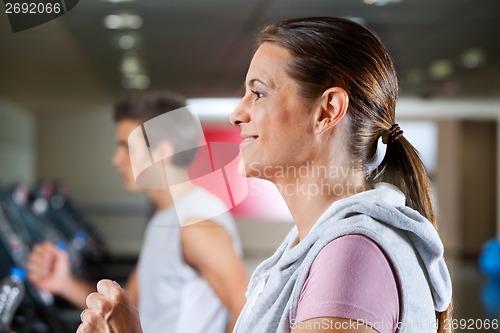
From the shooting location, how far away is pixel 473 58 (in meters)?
4.88

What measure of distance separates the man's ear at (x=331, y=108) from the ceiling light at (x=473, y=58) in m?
4.26

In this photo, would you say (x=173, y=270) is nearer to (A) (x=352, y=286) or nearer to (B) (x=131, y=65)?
(A) (x=352, y=286)

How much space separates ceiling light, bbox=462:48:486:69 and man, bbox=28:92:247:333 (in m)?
3.83

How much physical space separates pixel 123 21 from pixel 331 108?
305 centimetres

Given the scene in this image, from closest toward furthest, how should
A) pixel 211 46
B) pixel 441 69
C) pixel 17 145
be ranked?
pixel 211 46 < pixel 17 145 < pixel 441 69

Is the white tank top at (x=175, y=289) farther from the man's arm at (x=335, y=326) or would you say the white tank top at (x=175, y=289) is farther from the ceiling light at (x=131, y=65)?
the ceiling light at (x=131, y=65)

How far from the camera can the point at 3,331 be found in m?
1.67

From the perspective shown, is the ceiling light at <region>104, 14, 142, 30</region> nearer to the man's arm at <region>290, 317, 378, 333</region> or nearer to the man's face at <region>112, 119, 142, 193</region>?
the man's face at <region>112, 119, 142, 193</region>

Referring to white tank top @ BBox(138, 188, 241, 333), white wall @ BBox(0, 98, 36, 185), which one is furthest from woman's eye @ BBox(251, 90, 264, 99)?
white wall @ BBox(0, 98, 36, 185)

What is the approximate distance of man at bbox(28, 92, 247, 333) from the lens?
1032mm

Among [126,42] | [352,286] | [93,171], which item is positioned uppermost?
[352,286]

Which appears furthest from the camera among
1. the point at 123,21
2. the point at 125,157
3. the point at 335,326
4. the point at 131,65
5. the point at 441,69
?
the point at 441,69

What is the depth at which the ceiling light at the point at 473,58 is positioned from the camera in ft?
15.5

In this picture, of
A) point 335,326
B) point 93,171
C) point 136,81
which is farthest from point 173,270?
point 136,81
